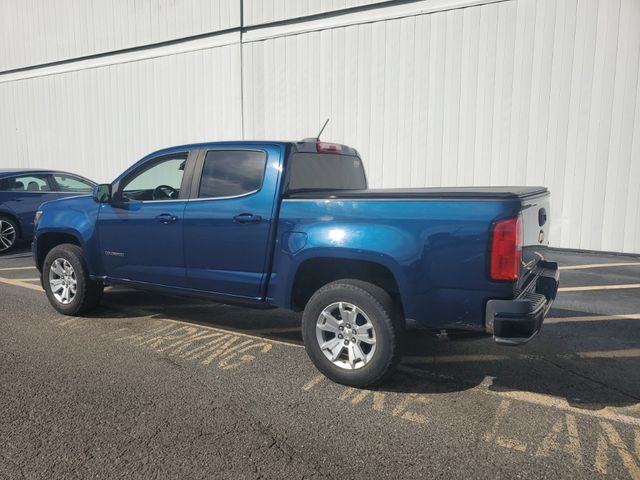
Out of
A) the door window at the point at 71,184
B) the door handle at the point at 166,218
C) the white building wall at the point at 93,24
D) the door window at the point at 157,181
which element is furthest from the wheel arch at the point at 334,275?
the white building wall at the point at 93,24

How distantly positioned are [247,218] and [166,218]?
3.10 feet

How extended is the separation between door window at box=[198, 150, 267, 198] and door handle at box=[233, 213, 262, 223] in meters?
0.21

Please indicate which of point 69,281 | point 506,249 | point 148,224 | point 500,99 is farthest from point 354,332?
point 500,99

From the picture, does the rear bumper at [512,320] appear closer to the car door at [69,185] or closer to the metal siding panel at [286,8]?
the metal siding panel at [286,8]

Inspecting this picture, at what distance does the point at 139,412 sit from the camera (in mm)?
3299

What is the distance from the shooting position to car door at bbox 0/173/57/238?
954 centimetres

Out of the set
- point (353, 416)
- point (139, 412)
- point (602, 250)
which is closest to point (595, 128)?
point (602, 250)

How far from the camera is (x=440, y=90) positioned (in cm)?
981

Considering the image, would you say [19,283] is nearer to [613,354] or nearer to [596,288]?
[613,354]

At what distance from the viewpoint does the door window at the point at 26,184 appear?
9.66 m

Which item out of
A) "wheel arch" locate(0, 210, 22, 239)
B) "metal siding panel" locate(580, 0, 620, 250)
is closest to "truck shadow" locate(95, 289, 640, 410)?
"metal siding panel" locate(580, 0, 620, 250)

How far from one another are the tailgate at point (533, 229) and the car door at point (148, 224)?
281 cm

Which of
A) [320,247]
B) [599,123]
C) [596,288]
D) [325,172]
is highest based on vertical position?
[599,123]

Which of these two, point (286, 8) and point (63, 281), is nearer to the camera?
point (63, 281)
